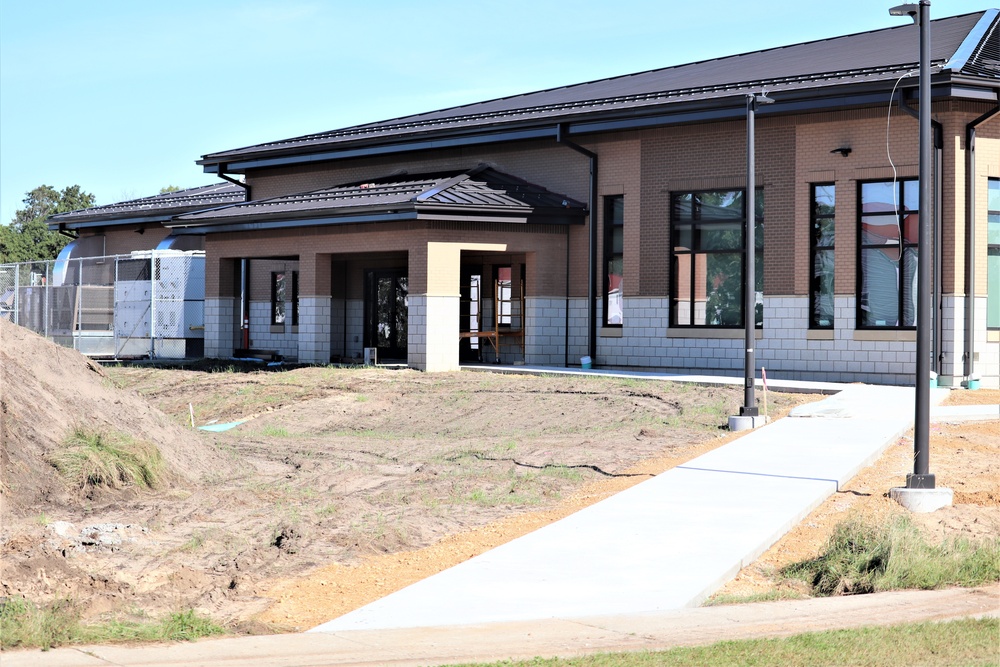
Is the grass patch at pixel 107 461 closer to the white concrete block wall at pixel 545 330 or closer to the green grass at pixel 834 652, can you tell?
the green grass at pixel 834 652

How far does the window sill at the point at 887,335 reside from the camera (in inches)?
898

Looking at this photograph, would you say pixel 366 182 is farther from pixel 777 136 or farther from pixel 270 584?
pixel 270 584

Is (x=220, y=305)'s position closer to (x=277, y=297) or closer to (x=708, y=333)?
(x=277, y=297)

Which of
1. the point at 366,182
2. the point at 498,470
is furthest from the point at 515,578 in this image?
the point at 366,182

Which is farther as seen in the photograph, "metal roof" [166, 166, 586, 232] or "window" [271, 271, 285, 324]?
"window" [271, 271, 285, 324]

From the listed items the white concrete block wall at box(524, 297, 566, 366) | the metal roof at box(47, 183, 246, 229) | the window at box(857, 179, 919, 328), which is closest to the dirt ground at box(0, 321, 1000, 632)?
the window at box(857, 179, 919, 328)

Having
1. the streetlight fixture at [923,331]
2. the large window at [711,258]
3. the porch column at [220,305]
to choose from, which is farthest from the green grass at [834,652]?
the porch column at [220,305]

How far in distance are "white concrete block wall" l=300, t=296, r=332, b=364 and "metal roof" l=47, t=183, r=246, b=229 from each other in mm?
10094

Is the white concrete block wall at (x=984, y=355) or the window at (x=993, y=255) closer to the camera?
the white concrete block wall at (x=984, y=355)

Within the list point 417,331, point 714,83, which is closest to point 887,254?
point 714,83

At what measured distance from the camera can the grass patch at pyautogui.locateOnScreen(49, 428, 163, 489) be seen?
12.5m

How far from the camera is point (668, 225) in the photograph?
26266 mm

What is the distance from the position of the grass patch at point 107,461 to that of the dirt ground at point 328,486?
145 mm

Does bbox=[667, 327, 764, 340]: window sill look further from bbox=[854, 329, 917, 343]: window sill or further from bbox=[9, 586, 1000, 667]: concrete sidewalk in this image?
bbox=[9, 586, 1000, 667]: concrete sidewalk
